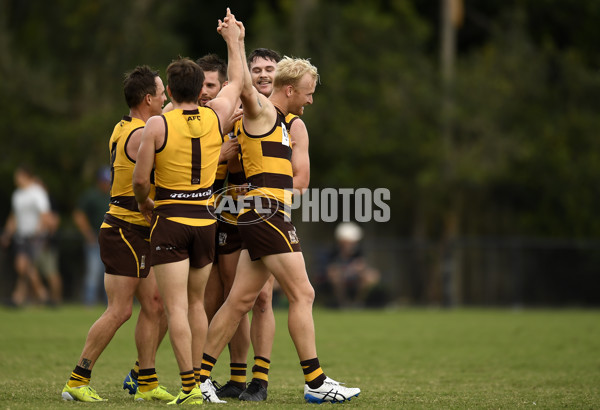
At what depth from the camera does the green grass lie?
6.81m

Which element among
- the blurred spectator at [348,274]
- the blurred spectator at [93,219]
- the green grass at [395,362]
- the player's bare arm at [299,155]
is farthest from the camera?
the blurred spectator at [348,274]

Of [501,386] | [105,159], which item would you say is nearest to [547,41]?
[105,159]

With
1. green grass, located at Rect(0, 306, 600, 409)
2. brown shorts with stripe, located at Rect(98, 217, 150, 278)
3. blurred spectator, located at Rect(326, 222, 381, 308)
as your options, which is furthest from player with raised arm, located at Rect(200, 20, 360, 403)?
blurred spectator, located at Rect(326, 222, 381, 308)

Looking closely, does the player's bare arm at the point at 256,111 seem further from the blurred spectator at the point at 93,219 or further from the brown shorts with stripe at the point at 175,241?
the blurred spectator at the point at 93,219

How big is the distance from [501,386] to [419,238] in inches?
608

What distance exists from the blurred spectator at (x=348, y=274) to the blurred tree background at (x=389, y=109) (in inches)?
121

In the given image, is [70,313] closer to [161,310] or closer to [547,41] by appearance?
[161,310]

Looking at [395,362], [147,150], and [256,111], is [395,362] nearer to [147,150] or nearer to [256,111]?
[256,111]

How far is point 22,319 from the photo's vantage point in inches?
579

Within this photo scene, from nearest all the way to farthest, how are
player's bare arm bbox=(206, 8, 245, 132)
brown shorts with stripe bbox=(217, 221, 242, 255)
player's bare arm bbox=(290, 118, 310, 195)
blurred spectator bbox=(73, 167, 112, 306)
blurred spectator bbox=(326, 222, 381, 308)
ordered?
player's bare arm bbox=(206, 8, 245, 132)
player's bare arm bbox=(290, 118, 310, 195)
brown shorts with stripe bbox=(217, 221, 242, 255)
blurred spectator bbox=(73, 167, 112, 306)
blurred spectator bbox=(326, 222, 381, 308)

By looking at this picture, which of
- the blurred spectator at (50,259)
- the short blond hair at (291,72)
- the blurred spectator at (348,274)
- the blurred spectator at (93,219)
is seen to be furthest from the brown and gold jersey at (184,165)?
the blurred spectator at (348,274)

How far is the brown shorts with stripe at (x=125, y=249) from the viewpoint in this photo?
6695mm

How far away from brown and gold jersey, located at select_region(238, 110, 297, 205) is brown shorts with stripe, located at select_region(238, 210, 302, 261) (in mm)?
164

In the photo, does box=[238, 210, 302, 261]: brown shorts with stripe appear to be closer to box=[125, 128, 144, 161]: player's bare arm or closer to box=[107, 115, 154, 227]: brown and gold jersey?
box=[107, 115, 154, 227]: brown and gold jersey
